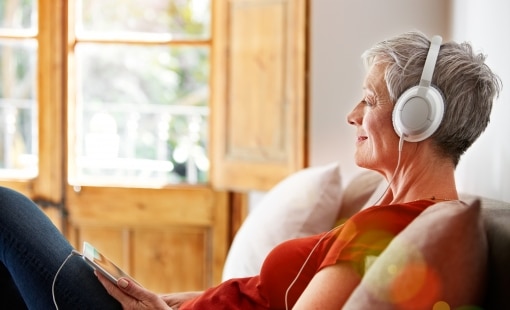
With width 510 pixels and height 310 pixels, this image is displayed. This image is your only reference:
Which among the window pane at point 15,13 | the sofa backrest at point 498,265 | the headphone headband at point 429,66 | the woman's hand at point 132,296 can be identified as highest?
the window pane at point 15,13

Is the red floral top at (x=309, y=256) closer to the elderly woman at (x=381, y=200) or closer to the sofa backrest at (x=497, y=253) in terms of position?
the elderly woman at (x=381, y=200)

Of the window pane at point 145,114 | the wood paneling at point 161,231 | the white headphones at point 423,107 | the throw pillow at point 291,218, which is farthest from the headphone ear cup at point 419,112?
the window pane at point 145,114

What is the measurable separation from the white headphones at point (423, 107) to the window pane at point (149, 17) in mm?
4002

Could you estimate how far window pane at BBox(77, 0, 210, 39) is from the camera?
207 inches

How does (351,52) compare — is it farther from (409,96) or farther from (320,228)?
(409,96)

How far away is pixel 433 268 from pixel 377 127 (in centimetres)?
51

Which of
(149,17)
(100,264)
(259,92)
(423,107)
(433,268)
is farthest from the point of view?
(149,17)

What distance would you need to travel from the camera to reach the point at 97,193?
324 centimetres

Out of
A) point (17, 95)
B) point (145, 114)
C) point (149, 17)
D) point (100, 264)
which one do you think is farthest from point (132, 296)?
point (149, 17)

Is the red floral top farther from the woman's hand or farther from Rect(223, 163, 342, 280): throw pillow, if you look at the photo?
Rect(223, 163, 342, 280): throw pillow

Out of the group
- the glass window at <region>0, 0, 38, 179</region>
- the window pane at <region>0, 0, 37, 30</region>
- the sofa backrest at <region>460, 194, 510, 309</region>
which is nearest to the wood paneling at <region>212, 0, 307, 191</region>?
the sofa backrest at <region>460, 194, 510, 309</region>

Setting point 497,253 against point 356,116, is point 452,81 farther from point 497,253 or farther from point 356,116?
point 497,253

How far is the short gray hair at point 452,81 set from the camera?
1.32 m

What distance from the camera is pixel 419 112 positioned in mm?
1295
